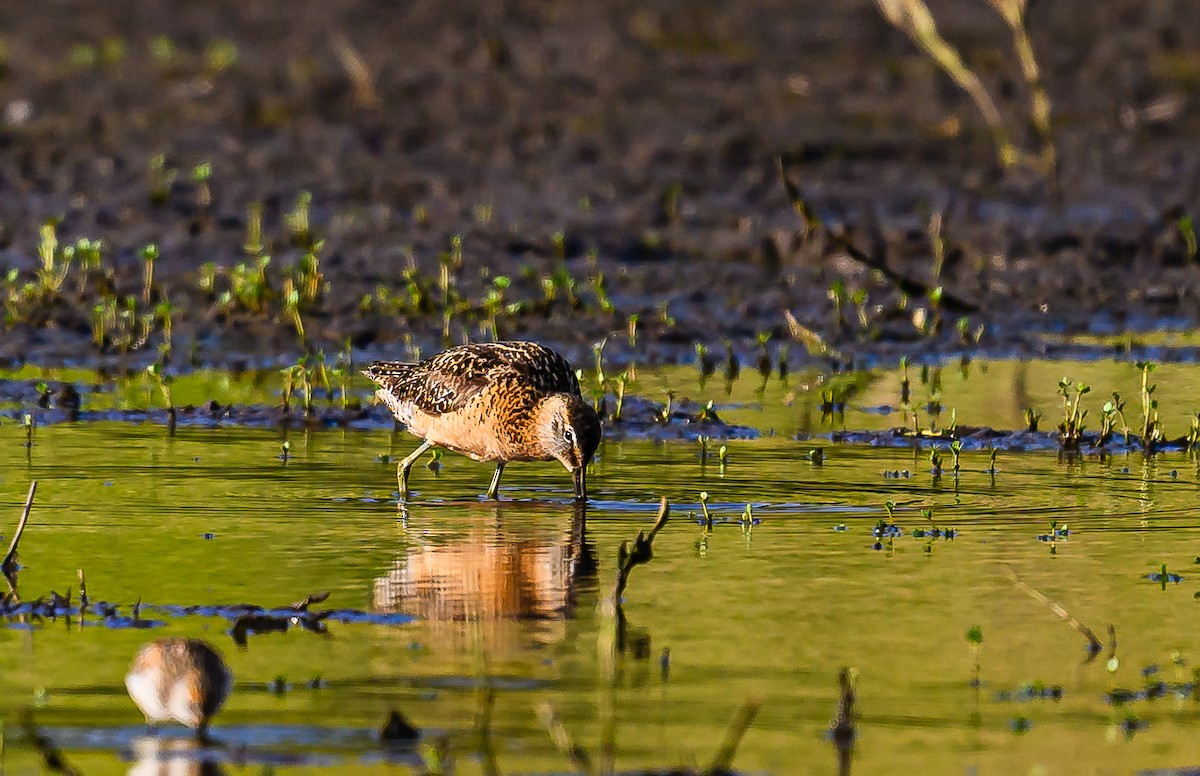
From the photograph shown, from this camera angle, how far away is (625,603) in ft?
26.7

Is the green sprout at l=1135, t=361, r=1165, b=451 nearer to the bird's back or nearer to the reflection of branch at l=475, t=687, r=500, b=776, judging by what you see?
the reflection of branch at l=475, t=687, r=500, b=776

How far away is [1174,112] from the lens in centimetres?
2247

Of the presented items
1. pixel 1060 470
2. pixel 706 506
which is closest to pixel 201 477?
pixel 706 506

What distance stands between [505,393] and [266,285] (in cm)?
511

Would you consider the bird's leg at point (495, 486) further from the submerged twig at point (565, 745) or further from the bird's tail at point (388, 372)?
the submerged twig at point (565, 745)

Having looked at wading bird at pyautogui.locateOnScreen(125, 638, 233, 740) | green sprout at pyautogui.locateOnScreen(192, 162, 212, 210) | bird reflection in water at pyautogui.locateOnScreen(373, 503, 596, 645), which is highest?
green sprout at pyautogui.locateOnScreen(192, 162, 212, 210)

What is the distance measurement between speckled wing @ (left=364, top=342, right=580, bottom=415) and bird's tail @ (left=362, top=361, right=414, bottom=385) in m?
0.24

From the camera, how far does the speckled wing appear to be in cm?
1107

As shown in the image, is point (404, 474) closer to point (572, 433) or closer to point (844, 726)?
point (572, 433)

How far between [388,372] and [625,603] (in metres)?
4.16

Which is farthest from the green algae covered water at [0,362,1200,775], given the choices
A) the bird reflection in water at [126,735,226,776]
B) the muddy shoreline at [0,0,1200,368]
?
the muddy shoreline at [0,0,1200,368]

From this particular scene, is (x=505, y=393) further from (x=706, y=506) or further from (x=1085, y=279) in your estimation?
(x=1085, y=279)

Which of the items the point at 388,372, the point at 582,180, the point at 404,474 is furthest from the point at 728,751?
the point at 582,180

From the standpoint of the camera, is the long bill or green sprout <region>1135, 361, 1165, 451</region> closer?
the long bill
